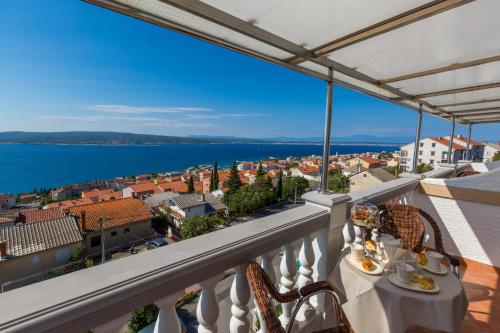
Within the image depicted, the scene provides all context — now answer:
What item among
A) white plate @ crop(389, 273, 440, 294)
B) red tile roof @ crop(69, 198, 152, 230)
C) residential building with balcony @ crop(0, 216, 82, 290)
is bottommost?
red tile roof @ crop(69, 198, 152, 230)

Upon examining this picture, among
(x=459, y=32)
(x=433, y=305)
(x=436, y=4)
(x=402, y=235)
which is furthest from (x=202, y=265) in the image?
(x=402, y=235)

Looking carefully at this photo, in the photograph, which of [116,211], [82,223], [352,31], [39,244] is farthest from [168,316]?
[116,211]

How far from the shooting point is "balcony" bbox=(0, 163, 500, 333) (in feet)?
1.99

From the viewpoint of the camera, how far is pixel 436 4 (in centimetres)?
109

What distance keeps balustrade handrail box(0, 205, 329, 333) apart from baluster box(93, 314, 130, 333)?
4cm

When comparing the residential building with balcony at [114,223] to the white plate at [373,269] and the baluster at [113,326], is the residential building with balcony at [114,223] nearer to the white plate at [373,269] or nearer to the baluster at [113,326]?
the baluster at [113,326]

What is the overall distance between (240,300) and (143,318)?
471mm

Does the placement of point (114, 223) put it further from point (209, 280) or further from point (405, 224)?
point (405, 224)

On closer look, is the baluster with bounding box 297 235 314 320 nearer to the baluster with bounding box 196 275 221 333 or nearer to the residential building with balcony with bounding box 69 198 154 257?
the baluster with bounding box 196 275 221 333

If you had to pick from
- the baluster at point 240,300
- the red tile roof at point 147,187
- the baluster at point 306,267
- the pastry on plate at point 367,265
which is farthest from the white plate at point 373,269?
the red tile roof at point 147,187

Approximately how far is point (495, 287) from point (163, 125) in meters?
30.9

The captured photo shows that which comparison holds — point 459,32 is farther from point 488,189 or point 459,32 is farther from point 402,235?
point 488,189

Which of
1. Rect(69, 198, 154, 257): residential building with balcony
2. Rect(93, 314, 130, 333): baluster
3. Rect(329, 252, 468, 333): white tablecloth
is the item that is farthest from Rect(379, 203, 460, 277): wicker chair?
Rect(69, 198, 154, 257): residential building with balcony

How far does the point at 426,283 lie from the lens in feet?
4.34
